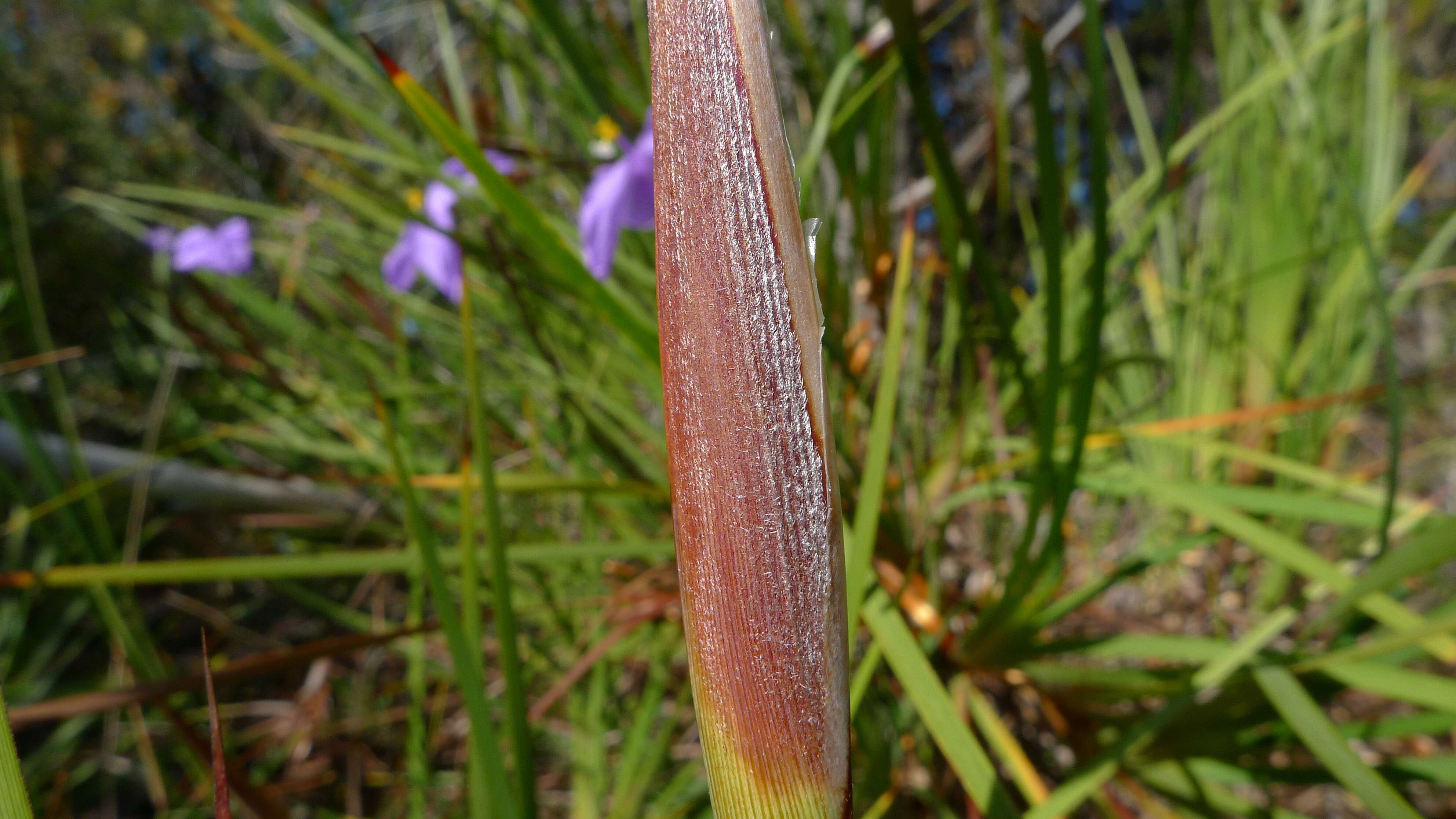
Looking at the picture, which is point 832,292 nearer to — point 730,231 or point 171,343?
point 730,231

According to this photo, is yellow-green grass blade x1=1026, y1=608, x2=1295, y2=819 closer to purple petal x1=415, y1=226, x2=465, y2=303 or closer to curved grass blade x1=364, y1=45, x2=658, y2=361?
curved grass blade x1=364, y1=45, x2=658, y2=361

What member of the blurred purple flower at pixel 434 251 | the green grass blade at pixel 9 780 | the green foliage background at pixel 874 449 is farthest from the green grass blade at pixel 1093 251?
the blurred purple flower at pixel 434 251

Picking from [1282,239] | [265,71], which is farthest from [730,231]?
[265,71]

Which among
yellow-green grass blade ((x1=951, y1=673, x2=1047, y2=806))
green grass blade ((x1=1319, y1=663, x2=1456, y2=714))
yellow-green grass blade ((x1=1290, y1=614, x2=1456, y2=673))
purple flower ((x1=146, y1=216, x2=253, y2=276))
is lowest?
yellow-green grass blade ((x1=951, y1=673, x2=1047, y2=806))

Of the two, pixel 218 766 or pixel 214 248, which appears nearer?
pixel 218 766

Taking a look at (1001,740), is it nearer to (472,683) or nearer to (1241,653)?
(1241,653)

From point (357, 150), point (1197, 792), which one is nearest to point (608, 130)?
point (357, 150)

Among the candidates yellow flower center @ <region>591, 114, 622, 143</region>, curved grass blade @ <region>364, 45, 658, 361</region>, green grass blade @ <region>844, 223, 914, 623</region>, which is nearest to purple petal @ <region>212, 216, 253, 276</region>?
yellow flower center @ <region>591, 114, 622, 143</region>
